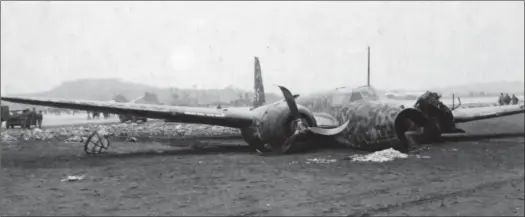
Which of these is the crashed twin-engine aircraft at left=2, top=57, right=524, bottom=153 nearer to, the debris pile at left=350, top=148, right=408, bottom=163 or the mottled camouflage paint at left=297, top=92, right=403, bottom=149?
→ the mottled camouflage paint at left=297, top=92, right=403, bottom=149

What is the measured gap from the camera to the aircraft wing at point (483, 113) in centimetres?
1873

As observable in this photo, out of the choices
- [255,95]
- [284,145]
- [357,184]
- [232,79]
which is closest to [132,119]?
[255,95]

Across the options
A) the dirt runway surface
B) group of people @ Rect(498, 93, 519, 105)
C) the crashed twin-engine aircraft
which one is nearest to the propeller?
the crashed twin-engine aircraft

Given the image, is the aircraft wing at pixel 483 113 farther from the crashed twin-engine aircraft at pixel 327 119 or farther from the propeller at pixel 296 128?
the propeller at pixel 296 128

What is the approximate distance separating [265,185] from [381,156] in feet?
14.8

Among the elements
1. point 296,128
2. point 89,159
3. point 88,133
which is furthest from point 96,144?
point 88,133

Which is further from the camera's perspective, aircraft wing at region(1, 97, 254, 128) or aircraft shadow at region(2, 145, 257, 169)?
aircraft wing at region(1, 97, 254, 128)

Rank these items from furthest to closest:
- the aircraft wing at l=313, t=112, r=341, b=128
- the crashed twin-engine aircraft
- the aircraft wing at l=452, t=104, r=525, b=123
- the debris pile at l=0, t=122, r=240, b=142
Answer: the aircraft wing at l=452, t=104, r=525, b=123 < the debris pile at l=0, t=122, r=240, b=142 < the aircraft wing at l=313, t=112, r=341, b=128 < the crashed twin-engine aircraft

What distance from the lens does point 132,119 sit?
127 feet

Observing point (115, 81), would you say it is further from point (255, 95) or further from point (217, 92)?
point (255, 95)

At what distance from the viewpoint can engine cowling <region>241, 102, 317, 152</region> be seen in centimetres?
1323

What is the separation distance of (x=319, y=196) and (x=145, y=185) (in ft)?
10.5

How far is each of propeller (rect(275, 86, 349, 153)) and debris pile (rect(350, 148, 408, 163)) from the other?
160 centimetres

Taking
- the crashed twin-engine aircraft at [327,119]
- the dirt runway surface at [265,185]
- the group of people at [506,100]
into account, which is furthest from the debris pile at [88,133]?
the group of people at [506,100]
